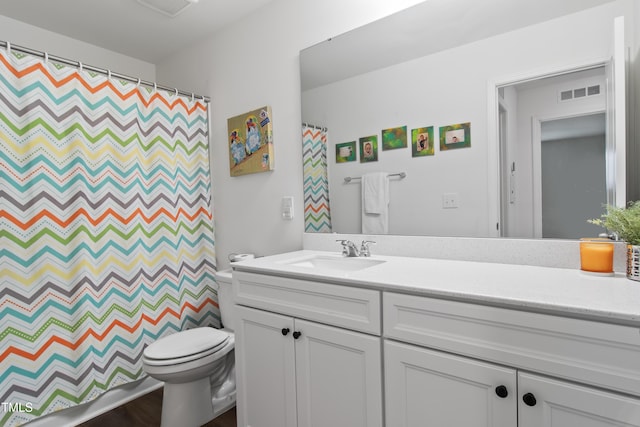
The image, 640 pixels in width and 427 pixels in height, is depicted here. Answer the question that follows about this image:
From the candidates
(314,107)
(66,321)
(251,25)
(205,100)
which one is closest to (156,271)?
(66,321)

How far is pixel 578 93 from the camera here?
4.16ft

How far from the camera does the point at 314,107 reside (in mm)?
1979

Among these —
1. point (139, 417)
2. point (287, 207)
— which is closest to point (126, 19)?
point (287, 207)

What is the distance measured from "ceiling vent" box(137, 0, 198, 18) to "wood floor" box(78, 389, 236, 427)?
2.41m

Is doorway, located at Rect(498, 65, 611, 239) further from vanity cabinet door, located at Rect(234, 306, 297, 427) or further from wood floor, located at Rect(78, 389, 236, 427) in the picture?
wood floor, located at Rect(78, 389, 236, 427)

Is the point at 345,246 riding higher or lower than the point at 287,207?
lower

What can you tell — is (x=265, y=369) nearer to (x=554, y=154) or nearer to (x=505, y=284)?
(x=505, y=284)

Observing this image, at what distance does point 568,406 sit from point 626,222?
0.62m

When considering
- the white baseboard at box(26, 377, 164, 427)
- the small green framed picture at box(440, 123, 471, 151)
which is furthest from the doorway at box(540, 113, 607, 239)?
the white baseboard at box(26, 377, 164, 427)

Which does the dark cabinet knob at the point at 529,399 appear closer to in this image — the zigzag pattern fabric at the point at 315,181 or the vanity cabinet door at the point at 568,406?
the vanity cabinet door at the point at 568,406

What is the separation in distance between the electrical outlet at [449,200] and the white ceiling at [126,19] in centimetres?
164

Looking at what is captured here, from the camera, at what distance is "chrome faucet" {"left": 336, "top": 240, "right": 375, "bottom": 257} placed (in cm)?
171

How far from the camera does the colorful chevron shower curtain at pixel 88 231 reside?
1.67 meters

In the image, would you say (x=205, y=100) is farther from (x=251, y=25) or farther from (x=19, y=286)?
(x=19, y=286)
